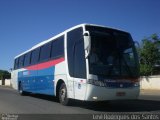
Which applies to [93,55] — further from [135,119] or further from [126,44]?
[135,119]

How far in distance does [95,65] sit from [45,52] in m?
6.83

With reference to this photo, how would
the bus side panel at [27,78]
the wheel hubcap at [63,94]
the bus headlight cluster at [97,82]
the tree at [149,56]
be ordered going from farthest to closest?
1. the tree at [149,56]
2. the bus side panel at [27,78]
3. the wheel hubcap at [63,94]
4. the bus headlight cluster at [97,82]

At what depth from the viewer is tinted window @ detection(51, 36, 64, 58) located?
15930 mm

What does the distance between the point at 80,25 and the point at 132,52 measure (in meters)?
2.42

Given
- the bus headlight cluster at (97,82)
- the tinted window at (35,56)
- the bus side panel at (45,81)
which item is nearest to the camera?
the bus headlight cluster at (97,82)

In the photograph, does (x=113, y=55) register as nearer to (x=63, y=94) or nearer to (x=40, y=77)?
(x=63, y=94)

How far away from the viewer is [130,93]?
13227 mm

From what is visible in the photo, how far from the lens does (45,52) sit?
1912 centimetres

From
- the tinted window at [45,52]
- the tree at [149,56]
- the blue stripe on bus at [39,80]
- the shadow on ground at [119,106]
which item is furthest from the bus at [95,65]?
the tree at [149,56]

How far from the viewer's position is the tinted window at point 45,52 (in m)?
18.4

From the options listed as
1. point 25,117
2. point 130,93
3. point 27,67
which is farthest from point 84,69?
point 27,67

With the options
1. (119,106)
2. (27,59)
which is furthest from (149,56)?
(119,106)

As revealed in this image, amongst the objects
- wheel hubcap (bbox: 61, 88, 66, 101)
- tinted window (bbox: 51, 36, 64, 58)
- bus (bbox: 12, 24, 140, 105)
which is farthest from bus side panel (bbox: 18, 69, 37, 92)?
wheel hubcap (bbox: 61, 88, 66, 101)

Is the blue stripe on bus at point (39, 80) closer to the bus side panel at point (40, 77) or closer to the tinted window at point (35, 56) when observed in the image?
the bus side panel at point (40, 77)
